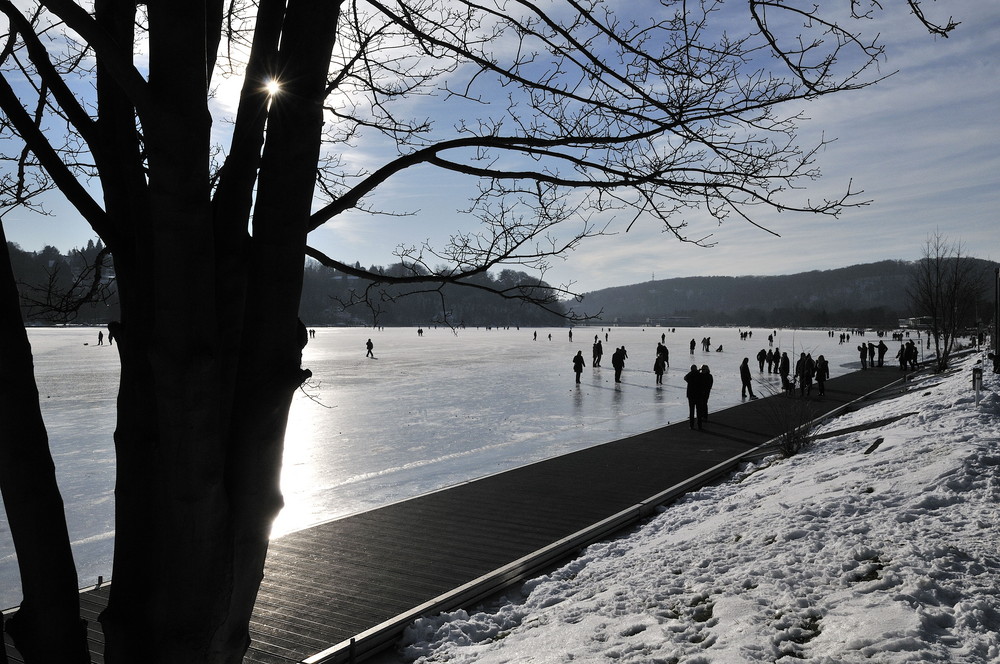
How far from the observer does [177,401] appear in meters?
1.89

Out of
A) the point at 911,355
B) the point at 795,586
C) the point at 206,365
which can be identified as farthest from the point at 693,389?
the point at 911,355

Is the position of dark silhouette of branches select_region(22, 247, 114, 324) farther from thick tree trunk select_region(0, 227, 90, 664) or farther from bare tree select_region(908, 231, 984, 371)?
bare tree select_region(908, 231, 984, 371)

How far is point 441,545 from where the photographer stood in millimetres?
7180

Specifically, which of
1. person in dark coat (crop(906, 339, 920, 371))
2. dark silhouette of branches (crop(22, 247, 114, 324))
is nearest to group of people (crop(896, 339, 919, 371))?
person in dark coat (crop(906, 339, 920, 371))

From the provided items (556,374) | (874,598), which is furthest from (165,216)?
(556,374)

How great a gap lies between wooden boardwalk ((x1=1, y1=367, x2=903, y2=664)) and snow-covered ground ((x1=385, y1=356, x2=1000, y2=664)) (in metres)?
0.39

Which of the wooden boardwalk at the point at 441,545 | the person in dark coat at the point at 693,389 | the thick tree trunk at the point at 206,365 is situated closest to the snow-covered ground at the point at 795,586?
the wooden boardwalk at the point at 441,545

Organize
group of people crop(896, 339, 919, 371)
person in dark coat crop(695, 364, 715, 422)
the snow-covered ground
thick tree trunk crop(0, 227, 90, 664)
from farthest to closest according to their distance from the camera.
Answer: group of people crop(896, 339, 919, 371), person in dark coat crop(695, 364, 715, 422), the snow-covered ground, thick tree trunk crop(0, 227, 90, 664)

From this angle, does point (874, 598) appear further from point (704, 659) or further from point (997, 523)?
point (997, 523)

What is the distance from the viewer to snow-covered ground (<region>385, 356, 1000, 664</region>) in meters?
3.82

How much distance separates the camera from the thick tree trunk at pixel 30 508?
1996 mm

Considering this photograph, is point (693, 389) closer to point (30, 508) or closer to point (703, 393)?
point (703, 393)

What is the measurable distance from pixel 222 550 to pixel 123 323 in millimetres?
778

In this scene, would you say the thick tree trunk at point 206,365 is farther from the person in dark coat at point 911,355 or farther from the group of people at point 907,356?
the person in dark coat at point 911,355
